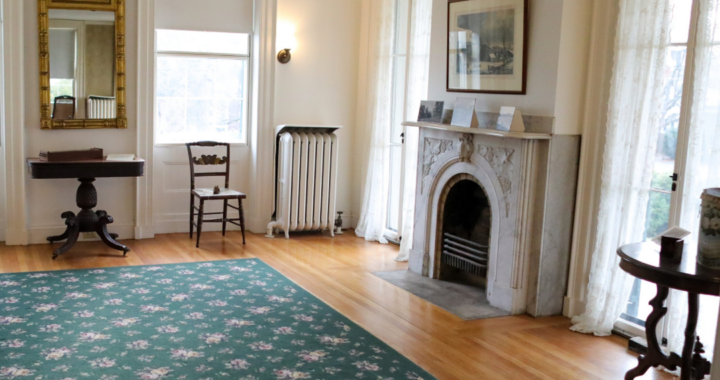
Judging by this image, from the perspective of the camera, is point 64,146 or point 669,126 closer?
point 669,126

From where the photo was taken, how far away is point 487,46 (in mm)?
5160

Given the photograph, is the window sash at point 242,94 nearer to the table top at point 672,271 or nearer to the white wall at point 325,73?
the white wall at point 325,73

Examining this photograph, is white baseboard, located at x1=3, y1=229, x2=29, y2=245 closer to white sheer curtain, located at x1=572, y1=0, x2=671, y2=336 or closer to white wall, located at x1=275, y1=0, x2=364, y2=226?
white wall, located at x1=275, y1=0, x2=364, y2=226

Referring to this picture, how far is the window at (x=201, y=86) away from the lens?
7.07m

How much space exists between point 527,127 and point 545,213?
2.01 feet

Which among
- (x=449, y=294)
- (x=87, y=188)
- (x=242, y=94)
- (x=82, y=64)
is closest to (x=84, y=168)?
(x=87, y=188)

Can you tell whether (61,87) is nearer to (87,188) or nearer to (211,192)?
(87,188)

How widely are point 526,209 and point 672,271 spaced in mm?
1802

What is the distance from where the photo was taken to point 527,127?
4852 mm

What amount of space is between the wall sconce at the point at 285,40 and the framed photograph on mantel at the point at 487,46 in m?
2.21

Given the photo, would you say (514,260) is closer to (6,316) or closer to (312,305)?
(312,305)

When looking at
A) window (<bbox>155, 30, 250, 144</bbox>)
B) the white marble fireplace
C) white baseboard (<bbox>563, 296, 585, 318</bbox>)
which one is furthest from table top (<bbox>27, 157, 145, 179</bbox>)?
white baseboard (<bbox>563, 296, 585, 318</bbox>)

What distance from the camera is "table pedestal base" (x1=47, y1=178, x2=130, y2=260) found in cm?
615

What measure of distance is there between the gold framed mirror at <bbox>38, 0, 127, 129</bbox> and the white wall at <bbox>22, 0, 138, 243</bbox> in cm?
7
